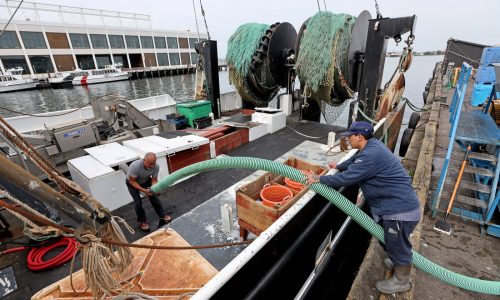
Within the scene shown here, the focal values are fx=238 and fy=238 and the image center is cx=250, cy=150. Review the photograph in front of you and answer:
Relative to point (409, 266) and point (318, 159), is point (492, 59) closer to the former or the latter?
point (318, 159)

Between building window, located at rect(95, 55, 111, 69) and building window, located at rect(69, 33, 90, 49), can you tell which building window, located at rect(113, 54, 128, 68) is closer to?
building window, located at rect(95, 55, 111, 69)

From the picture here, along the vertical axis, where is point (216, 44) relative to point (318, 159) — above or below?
above

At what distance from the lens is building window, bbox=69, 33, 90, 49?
43.7 m

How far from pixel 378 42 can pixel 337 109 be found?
198 inches

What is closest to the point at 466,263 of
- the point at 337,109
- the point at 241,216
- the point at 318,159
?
the point at 241,216

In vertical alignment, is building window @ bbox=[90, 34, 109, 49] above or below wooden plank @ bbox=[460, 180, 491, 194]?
above

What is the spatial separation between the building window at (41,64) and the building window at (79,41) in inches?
202

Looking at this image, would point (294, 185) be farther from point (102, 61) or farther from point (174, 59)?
point (174, 59)

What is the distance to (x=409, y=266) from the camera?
2758 millimetres

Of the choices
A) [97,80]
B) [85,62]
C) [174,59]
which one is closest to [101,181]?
[97,80]

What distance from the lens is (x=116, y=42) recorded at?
49.6m

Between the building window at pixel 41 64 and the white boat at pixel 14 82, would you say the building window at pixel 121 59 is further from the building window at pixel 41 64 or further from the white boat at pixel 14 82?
the white boat at pixel 14 82

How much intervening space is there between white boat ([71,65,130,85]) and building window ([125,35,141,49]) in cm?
721

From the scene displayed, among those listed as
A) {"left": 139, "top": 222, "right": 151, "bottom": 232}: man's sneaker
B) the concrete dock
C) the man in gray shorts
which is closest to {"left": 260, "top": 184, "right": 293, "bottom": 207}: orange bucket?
the concrete dock
